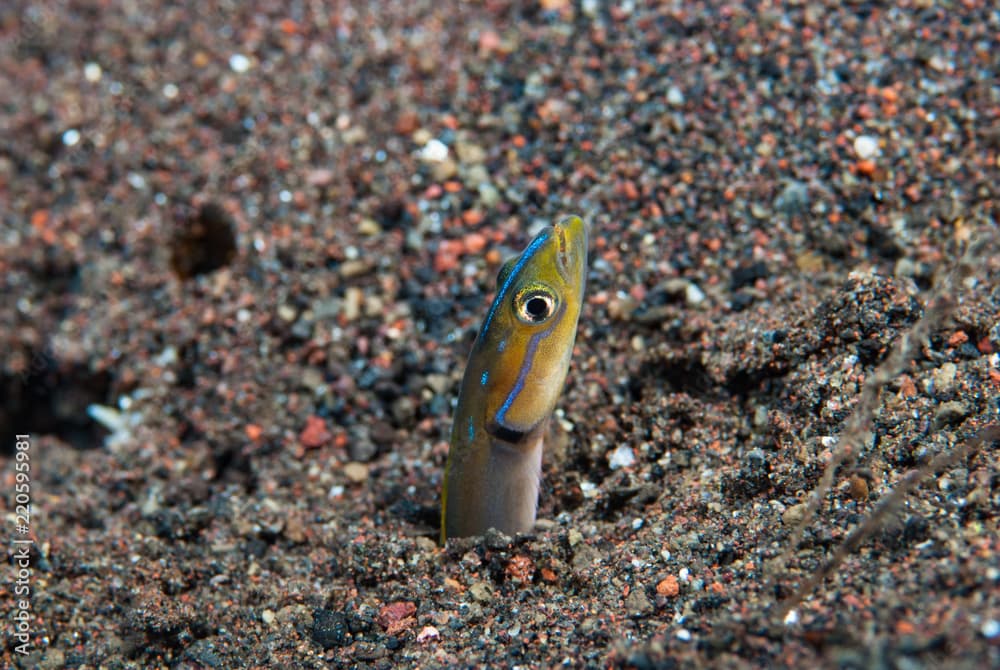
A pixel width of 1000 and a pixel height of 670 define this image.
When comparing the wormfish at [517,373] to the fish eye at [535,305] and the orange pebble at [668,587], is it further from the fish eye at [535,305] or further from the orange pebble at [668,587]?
the orange pebble at [668,587]

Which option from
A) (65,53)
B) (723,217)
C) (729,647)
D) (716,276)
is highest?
(65,53)

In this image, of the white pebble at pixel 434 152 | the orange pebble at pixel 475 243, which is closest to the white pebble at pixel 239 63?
the white pebble at pixel 434 152

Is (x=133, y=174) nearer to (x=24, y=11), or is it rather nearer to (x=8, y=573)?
(x=24, y=11)

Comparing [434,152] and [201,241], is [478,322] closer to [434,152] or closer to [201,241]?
[434,152]

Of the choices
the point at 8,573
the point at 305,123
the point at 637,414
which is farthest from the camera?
the point at 305,123

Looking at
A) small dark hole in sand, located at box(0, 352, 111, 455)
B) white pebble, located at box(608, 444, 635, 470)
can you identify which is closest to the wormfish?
white pebble, located at box(608, 444, 635, 470)

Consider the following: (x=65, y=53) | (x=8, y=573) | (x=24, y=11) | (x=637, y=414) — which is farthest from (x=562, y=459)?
(x=24, y=11)

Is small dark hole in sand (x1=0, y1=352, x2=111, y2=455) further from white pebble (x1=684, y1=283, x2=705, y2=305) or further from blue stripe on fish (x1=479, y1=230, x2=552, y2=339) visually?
white pebble (x1=684, y1=283, x2=705, y2=305)
